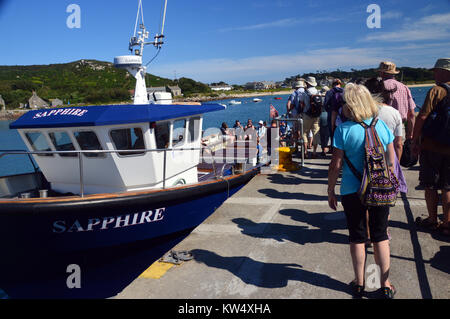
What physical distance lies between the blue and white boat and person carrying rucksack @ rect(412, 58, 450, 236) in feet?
11.0

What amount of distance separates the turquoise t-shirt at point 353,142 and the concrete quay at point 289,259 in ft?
2.96

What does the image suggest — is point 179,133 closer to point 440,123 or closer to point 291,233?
point 291,233

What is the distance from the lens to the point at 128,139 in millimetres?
5371

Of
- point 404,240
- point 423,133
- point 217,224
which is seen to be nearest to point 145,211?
point 217,224

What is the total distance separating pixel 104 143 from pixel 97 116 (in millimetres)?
442

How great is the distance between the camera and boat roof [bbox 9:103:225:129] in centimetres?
497

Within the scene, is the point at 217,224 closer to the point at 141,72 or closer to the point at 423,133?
the point at 423,133

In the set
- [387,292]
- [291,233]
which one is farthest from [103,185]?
[387,292]

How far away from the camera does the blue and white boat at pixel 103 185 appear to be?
14.7ft

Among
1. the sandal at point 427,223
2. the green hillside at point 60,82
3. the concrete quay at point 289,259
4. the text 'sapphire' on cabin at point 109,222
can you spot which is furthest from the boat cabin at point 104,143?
the green hillside at point 60,82

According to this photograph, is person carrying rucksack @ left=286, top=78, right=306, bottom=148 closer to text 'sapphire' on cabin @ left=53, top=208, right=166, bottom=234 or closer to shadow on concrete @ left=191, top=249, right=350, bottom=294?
text 'sapphire' on cabin @ left=53, top=208, right=166, bottom=234

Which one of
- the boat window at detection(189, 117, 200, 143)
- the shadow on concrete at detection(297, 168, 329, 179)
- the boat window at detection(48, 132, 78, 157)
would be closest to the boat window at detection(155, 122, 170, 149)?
the boat window at detection(189, 117, 200, 143)
